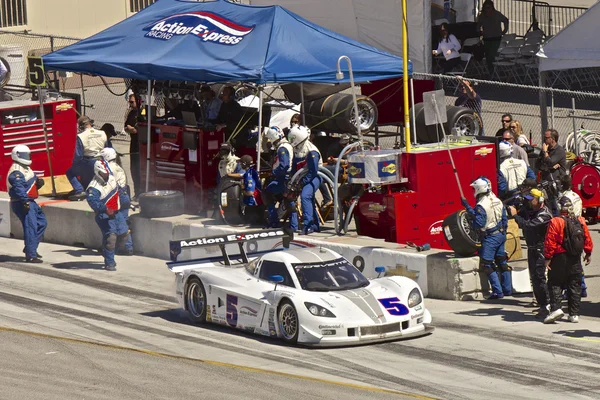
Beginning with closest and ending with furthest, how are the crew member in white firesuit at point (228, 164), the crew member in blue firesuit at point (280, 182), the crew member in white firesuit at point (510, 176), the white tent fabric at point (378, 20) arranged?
the crew member in white firesuit at point (510, 176), the crew member in blue firesuit at point (280, 182), the crew member in white firesuit at point (228, 164), the white tent fabric at point (378, 20)

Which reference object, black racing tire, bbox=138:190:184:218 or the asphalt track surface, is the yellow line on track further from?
black racing tire, bbox=138:190:184:218

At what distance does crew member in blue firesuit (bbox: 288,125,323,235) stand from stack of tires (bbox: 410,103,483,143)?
4.39 metres

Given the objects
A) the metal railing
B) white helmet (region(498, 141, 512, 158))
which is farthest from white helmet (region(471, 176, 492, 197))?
the metal railing

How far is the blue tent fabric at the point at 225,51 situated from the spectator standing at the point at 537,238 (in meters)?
5.61

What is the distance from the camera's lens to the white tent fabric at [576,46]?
64.5 feet

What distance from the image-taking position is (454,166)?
1880 cm

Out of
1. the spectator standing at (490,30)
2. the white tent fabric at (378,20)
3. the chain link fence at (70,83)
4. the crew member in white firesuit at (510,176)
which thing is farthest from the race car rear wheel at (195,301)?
the spectator standing at (490,30)

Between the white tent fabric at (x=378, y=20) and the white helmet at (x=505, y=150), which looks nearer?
the white helmet at (x=505, y=150)

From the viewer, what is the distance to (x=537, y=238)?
52.3 feet

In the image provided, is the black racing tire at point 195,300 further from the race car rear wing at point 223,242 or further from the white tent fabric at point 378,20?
the white tent fabric at point 378,20

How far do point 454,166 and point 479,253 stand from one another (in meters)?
2.26

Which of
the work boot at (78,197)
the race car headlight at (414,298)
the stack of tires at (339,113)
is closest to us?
the race car headlight at (414,298)

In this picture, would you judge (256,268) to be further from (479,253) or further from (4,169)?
(4,169)

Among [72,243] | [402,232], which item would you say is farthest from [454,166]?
[72,243]
